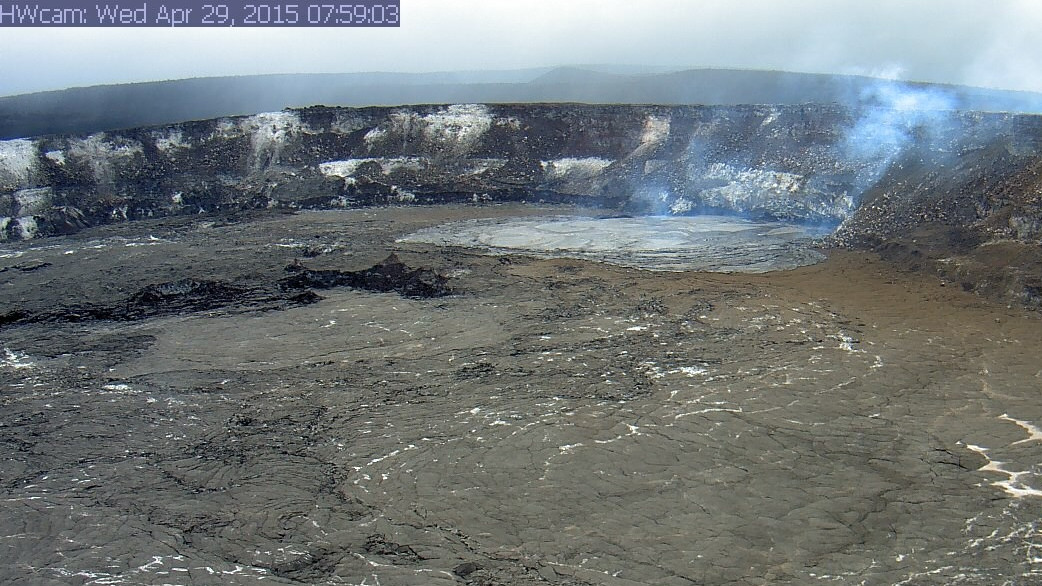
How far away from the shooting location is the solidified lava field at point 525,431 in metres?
9.27

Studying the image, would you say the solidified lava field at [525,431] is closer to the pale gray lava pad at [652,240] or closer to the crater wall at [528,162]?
the pale gray lava pad at [652,240]

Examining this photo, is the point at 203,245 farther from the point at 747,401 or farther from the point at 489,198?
the point at 747,401

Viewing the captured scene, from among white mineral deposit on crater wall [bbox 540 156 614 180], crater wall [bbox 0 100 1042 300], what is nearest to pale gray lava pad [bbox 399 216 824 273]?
crater wall [bbox 0 100 1042 300]

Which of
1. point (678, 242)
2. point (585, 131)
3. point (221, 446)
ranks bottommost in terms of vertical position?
point (221, 446)

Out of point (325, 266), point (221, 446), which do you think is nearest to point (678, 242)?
point (325, 266)

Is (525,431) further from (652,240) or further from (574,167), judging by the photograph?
(574,167)

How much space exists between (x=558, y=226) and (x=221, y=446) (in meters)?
19.1

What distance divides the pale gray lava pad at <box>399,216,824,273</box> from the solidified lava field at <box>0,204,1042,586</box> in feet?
5.87

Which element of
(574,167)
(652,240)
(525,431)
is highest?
(574,167)

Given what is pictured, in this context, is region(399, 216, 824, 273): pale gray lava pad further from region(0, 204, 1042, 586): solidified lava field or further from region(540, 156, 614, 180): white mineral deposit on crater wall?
region(540, 156, 614, 180): white mineral deposit on crater wall

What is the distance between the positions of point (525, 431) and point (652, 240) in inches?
596

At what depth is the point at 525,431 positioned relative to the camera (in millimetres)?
12375

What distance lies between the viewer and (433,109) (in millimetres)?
39000

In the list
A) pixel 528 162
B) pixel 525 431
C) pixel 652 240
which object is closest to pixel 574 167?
pixel 528 162
